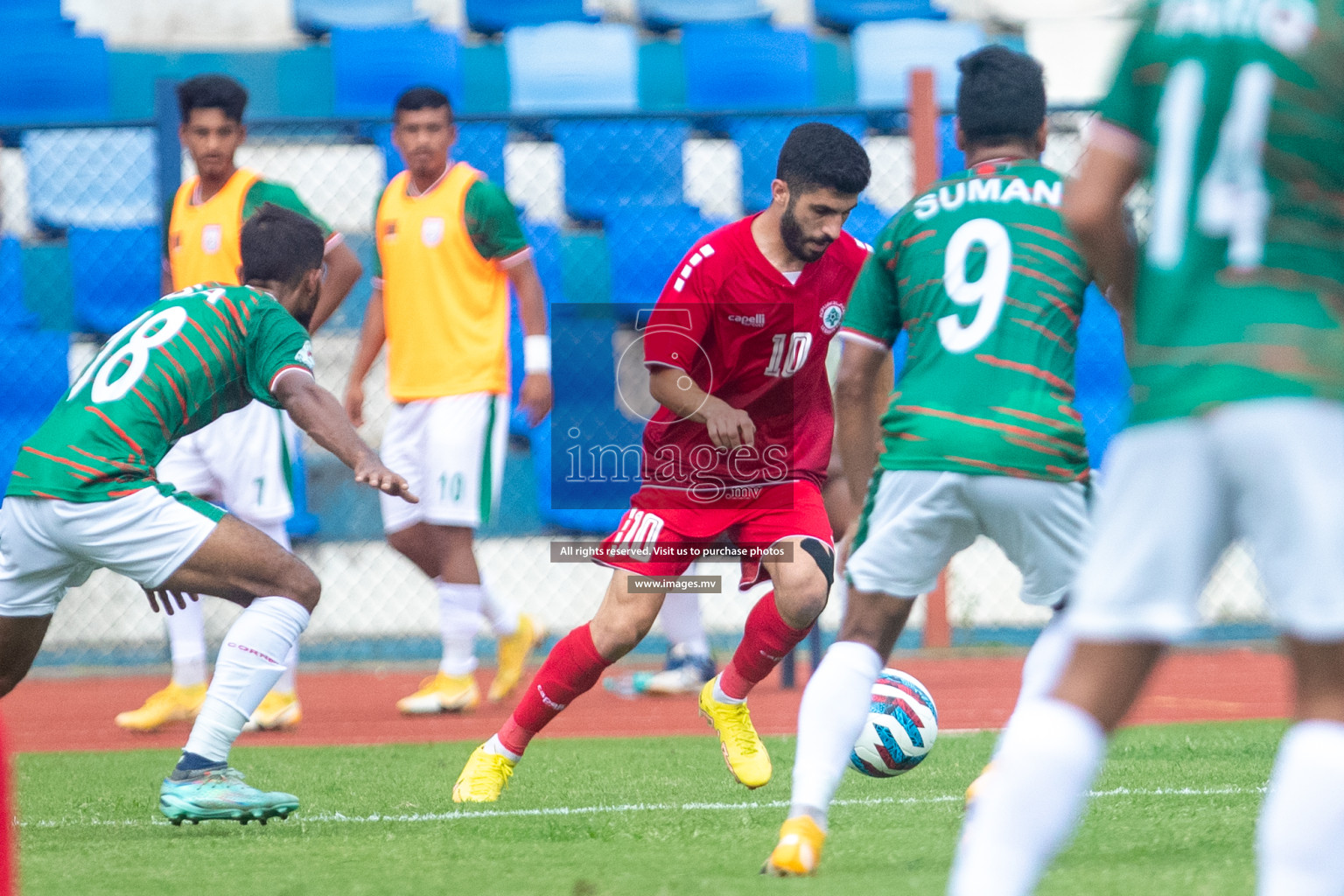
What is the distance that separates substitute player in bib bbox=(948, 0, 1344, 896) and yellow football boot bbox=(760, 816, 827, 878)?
116 cm

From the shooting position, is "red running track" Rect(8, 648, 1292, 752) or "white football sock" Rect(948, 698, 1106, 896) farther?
"red running track" Rect(8, 648, 1292, 752)

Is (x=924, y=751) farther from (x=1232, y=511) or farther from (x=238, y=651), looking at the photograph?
(x=1232, y=511)

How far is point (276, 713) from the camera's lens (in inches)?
270

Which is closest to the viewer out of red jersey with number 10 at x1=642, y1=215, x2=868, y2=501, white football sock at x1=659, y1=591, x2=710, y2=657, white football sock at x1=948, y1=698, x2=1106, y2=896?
white football sock at x1=948, y1=698, x2=1106, y2=896

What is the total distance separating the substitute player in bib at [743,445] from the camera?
4.82 meters

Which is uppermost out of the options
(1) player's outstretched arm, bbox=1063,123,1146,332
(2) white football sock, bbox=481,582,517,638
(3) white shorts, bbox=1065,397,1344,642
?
(1) player's outstretched arm, bbox=1063,123,1146,332

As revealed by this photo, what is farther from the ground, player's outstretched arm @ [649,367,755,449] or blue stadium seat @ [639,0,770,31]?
blue stadium seat @ [639,0,770,31]

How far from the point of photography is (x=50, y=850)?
4113 millimetres

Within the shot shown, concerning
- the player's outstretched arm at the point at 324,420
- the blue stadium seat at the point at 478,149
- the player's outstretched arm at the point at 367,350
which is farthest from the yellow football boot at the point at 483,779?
the blue stadium seat at the point at 478,149

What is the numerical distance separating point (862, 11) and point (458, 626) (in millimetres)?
7467

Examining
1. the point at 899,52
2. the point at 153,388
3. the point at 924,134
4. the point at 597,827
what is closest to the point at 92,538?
the point at 153,388

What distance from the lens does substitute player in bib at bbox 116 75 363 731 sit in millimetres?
6906

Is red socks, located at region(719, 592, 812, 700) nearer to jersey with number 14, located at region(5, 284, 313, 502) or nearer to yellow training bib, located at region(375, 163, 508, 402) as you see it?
jersey with number 14, located at region(5, 284, 313, 502)

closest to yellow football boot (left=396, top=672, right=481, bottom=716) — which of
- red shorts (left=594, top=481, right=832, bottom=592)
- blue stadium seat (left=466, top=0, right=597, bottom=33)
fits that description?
red shorts (left=594, top=481, right=832, bottom=592)
